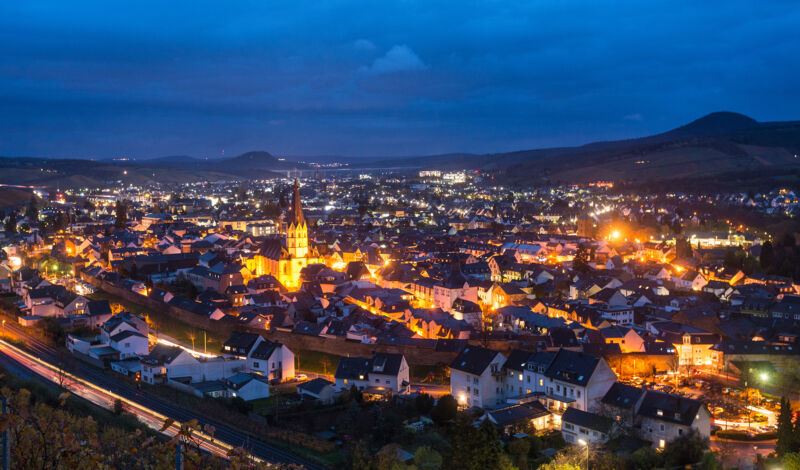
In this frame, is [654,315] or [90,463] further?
[654,315]

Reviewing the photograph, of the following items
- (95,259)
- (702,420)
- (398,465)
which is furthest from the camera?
(95,259)

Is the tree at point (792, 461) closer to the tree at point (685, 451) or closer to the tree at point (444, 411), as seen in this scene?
the tree at point (685, 451)

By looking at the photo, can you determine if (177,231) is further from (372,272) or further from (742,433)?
(742,433)

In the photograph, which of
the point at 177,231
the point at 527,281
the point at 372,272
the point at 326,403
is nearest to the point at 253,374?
the point at 326,403

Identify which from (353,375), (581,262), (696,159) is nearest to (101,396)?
(353,375)

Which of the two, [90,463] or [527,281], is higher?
[90,463]

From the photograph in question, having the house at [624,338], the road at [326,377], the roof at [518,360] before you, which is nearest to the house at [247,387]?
the road at [326,377]
